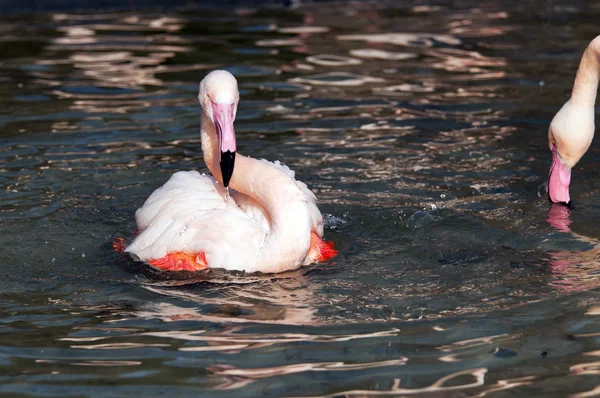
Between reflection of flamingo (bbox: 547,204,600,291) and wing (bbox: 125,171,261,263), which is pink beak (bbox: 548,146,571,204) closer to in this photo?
reflection of flamingo (bbox: 547,204,600,291)

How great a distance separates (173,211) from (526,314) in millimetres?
2299

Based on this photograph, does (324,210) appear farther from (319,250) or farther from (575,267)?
(575,267)

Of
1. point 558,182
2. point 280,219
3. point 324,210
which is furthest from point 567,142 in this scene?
point 280,219

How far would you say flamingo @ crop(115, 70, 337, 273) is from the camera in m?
5.80

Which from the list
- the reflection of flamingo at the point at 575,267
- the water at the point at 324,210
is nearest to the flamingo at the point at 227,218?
the water at the point at 324,210

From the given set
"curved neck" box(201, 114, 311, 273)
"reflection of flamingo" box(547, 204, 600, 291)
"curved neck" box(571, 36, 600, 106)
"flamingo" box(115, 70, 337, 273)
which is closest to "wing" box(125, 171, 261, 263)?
"flamingo" box(115, 70, 337, 273)

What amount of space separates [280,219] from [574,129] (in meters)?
2.62

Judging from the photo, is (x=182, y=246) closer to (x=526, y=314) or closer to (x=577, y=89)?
(x=526, y=314)

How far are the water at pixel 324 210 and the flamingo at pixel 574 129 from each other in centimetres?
23

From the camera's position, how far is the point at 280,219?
19.0 feet

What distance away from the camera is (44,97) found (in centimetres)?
1066

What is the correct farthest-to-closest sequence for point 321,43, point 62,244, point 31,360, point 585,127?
point 321,43 → point 585,127 → point 62,244 → point 31,360

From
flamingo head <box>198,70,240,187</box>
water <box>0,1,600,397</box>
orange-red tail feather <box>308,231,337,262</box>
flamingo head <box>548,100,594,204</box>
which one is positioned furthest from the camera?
flamingo head <box>548,100,594,204</box>

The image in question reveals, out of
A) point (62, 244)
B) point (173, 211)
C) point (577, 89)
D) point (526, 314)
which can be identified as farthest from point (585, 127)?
point (62, 244)
